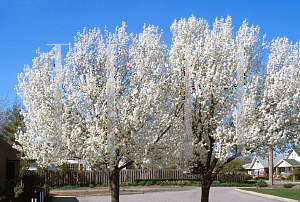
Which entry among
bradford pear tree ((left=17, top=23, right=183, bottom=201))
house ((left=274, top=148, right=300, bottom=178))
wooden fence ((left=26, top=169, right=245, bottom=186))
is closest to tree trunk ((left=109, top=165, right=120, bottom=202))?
bradford pear tree ((left=17, top=23, right=183, bottom=201))

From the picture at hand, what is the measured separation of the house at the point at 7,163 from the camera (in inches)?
521

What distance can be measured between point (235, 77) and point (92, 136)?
6045 mm

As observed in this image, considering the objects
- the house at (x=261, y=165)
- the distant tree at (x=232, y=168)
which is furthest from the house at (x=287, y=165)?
the distant tree at (x=232, y=168)

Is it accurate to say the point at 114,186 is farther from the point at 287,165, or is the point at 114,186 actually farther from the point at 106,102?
the point at 287,165

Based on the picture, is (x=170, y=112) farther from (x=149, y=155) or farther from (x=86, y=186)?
(x=86, y=186)

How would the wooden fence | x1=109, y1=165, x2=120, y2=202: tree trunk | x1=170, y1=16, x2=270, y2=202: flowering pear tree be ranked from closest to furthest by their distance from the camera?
x1=170, y1=16, x2=270, y2=202: flowering pear tree
x1=109, y1=165, x2=120, y2=202: tree trunk
the wooden fence

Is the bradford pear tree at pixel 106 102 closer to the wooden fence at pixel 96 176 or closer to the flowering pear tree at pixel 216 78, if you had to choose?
the flowering pear tree at pixel 216 78

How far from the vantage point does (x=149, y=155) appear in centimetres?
1098

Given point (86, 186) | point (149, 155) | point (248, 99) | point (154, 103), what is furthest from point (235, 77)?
point (86, 186)

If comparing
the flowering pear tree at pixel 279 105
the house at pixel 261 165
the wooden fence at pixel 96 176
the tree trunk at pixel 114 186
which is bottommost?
the house at pixel 261 165

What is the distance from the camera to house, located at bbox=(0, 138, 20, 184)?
43.4 feet

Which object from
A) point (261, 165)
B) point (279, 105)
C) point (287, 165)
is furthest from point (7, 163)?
point (261, 165)

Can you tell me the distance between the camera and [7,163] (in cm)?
1650

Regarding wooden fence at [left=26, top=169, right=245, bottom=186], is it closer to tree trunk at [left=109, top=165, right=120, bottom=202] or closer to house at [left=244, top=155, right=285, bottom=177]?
tree trunk at [left=109, top=165, right=120, bottom=202]
